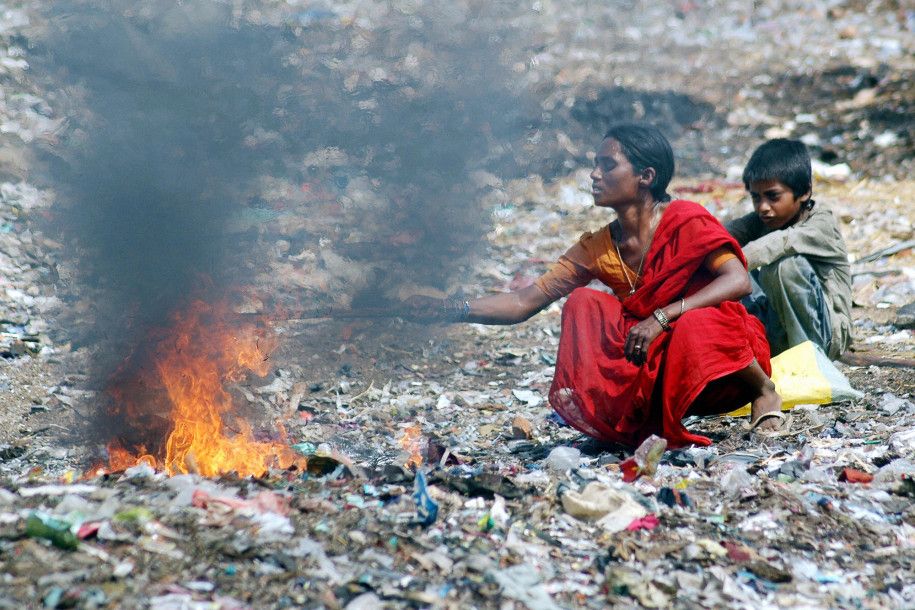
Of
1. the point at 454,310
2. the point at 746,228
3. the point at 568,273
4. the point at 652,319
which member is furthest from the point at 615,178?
the point at 746,228

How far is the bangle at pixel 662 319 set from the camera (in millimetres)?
3859

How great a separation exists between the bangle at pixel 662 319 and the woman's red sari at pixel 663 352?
0.03m

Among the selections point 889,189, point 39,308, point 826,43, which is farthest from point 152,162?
point 826,43

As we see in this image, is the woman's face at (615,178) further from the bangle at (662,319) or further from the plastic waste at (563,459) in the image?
the plastic waste at (563,459)

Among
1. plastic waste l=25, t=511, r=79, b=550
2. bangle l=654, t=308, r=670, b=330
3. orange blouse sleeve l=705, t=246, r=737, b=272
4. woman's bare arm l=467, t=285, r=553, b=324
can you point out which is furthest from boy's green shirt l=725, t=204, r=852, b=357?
plastic waste l=25, t=511, r=79, b=550

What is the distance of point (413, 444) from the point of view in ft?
14.7

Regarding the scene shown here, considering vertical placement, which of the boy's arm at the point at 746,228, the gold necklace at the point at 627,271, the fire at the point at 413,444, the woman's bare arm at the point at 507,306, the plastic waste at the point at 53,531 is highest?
the boy's arm at the point at 746,228

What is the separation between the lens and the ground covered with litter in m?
2.62

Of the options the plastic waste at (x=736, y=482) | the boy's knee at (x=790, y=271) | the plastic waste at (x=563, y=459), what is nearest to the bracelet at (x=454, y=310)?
the plastic waste at (x=563, y=459)

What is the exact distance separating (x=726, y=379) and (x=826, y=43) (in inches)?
403

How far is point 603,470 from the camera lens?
3643mm

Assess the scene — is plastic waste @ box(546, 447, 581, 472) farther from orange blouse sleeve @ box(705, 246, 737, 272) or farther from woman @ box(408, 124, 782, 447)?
orange blouse sleeve @ box(705, 246, 737, 272)

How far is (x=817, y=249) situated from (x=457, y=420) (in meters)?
2.16

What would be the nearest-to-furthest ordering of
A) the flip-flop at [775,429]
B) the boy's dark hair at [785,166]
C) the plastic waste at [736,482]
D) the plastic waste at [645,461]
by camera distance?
the plastic waste at [736,482], the plastic waste at [645,461], the flip-flop at [775,429], the boy's dark hair at [785,166]
